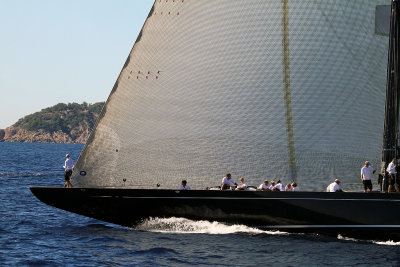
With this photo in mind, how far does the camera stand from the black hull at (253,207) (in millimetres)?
18766

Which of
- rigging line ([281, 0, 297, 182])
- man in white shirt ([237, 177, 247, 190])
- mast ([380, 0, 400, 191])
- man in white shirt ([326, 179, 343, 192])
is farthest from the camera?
rigging line ([281, 0, 297, 182])

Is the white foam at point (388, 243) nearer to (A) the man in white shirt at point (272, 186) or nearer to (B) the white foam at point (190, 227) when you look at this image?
(B) the white foam at point (190, 227)

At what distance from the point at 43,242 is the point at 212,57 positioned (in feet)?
24.5

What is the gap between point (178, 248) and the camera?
1819 cm

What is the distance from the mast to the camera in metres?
19.6

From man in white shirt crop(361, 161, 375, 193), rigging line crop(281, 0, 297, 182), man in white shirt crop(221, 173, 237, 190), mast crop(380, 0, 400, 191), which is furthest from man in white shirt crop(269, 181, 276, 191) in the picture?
mast crop(380, 0, 400, 191)

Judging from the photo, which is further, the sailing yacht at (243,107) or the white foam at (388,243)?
the sailing yacht at (243,107)

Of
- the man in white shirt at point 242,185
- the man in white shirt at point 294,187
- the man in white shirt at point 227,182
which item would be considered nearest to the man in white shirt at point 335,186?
the man in white shirt at point 294,187

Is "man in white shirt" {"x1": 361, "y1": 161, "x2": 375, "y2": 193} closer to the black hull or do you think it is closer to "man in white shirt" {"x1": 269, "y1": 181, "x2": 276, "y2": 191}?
the black hull

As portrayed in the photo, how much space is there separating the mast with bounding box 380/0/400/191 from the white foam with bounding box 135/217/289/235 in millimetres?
3876

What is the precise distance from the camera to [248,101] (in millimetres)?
20031

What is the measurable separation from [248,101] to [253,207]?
3173 millimetres

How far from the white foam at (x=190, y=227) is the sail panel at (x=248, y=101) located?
3.46 feet

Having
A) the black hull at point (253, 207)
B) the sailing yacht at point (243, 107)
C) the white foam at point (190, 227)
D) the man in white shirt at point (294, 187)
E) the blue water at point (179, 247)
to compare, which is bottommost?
the blue water at point (179, 247)
